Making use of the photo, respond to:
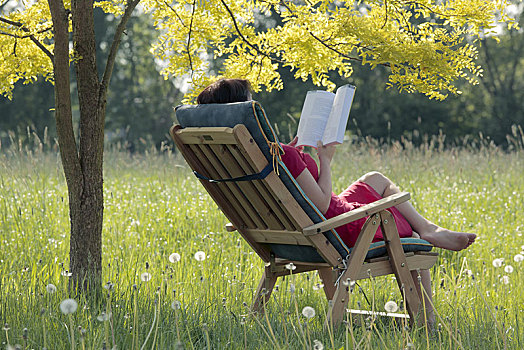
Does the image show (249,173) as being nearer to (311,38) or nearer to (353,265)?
(353,265)

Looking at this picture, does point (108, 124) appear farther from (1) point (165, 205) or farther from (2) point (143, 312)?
(2) point (143, 312)

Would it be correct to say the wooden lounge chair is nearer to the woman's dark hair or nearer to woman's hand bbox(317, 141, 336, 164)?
the woman's dark hair

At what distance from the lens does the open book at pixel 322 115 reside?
2895mm

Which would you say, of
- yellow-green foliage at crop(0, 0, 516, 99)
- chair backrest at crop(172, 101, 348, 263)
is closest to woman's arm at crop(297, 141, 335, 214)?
chair backrest at crop(172, 101, 348, 263)

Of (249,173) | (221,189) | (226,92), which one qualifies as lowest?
(221,189)

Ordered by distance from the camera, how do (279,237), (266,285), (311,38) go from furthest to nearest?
(311,38), (266,285), (279,237)

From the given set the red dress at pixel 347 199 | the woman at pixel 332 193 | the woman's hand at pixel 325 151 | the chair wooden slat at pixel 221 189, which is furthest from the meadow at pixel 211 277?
the woman's hand at pixel 325 151

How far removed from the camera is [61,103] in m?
3.20

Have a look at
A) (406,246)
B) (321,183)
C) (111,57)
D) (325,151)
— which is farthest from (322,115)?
(111,57)

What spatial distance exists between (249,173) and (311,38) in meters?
1.22

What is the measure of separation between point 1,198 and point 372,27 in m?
3.76

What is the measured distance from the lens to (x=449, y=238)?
323cm

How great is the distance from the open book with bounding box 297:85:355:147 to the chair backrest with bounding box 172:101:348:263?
27 cm

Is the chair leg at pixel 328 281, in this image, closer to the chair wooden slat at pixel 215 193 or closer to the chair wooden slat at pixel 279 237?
the chair wooden slat at pixel 215 193
